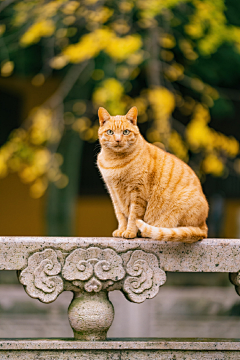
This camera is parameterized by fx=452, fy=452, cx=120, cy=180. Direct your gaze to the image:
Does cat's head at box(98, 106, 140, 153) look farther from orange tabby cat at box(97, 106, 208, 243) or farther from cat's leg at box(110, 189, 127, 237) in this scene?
cat's leg at box(110, 189, 127, 237)

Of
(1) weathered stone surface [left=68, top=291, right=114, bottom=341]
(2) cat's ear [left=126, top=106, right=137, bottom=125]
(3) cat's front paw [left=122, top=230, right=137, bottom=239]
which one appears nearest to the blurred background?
(2) cat's ear [left=126, top=106, right=137, bottom=125]

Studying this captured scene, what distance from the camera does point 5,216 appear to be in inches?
331

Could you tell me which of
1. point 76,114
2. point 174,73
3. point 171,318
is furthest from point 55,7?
point 171,318

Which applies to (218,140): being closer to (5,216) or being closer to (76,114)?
(76,114)

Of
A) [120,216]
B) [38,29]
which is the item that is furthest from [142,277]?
[38,29]

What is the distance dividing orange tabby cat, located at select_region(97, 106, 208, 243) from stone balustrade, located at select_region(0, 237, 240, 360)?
6.0 inches

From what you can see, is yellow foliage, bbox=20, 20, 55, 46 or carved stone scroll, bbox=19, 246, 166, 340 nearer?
carved stone scroll, bbox=19, 246, 166, 340

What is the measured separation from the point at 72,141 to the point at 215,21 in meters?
2.92

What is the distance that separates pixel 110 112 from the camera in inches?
199

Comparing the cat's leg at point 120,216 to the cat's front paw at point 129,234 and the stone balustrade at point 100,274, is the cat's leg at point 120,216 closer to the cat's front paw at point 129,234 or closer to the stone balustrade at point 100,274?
the cat's front paw at point 129,234

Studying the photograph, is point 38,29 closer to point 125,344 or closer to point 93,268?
point 93,268

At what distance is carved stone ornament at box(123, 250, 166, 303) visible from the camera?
2.35 meters

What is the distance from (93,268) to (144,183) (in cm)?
57

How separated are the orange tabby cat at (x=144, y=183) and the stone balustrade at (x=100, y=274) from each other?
0.15 meters
